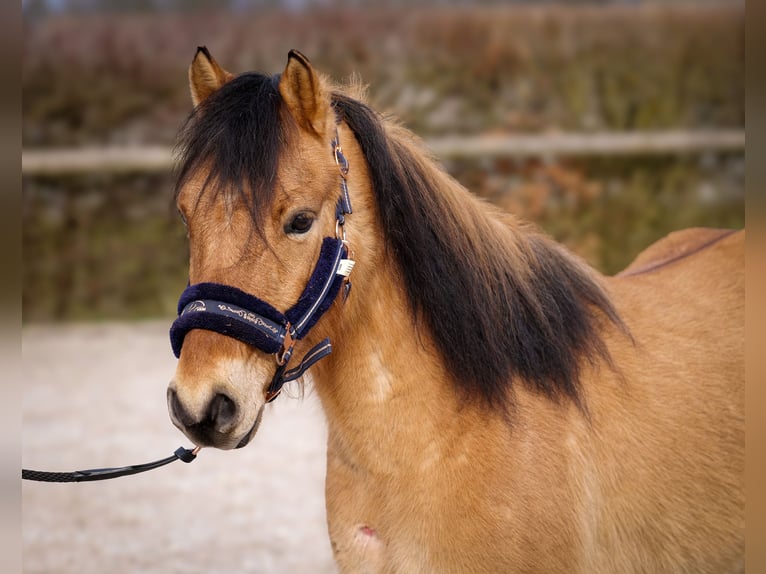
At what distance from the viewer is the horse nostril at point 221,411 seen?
6.56ft

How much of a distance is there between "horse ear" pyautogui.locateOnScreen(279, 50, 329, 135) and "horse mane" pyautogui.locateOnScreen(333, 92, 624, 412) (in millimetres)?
210

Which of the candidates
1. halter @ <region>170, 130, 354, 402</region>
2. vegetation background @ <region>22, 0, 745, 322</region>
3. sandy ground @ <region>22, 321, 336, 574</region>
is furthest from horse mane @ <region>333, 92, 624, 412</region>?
vegetation background @ <region>22, 0, 745, 322</region>

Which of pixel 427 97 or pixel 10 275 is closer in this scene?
pixel 10 275

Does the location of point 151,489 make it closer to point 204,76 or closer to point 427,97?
point 204,76

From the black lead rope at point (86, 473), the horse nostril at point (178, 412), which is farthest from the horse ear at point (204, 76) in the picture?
the black lead rope at point (86, 473)

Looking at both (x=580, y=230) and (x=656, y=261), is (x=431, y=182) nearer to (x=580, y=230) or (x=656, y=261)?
(x=656, y=261)

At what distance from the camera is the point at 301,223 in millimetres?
2193

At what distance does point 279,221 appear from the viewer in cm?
215

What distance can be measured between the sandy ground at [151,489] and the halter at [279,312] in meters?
2.37

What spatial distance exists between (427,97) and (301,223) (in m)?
11.0

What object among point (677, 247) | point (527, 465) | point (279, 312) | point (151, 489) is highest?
point (279, 312)

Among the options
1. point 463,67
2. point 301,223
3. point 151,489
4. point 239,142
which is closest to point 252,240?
point 301,223

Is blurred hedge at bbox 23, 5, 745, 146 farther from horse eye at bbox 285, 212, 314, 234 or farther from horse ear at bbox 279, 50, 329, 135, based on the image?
horse eye at bbox 285, 212, 314, 234

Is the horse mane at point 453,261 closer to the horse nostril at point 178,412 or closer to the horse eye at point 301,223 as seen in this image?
the horse eye at point 301,223
